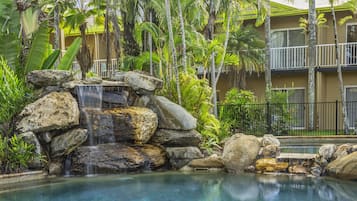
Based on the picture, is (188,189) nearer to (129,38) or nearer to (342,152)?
(342,152)

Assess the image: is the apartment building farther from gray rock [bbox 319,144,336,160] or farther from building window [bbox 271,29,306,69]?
gray rock [bbox 319,144,336,160]

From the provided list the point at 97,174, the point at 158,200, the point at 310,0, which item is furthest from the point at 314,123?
the point at 158,200

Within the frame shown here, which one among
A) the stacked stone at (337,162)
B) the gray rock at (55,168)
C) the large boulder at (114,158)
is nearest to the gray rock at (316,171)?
the stacked stone at (337,162)

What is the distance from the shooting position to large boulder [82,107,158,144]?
448 inches

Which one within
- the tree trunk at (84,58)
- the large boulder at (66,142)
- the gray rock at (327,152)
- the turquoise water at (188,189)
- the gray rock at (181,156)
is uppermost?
the tree trunk at (84,58)

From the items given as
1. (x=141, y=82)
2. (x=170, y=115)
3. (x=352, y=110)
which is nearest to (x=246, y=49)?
(x=352, y=110)

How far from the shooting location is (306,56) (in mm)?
20453

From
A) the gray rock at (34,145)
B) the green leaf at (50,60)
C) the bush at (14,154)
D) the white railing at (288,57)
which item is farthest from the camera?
the white railing at (288,57)

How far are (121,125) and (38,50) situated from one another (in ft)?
11.2

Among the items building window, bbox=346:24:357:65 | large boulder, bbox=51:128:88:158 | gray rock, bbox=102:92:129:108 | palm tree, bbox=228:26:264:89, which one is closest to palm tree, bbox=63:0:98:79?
gray rock, bbox=102:92:129:108

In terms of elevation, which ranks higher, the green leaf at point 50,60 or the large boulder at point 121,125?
the green leaf at point 50,60

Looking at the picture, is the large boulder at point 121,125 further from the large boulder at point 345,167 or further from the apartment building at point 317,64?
the apartment building at point 317,64

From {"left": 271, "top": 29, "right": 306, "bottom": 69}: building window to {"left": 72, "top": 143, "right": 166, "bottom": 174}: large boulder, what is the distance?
38.0 ft

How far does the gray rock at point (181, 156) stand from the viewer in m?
11.4
